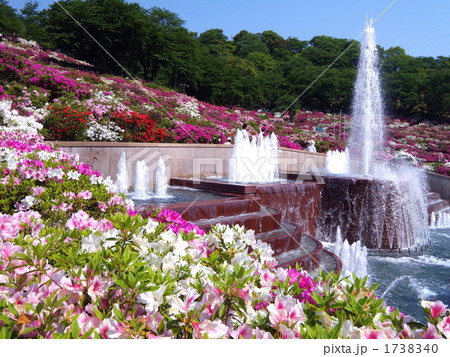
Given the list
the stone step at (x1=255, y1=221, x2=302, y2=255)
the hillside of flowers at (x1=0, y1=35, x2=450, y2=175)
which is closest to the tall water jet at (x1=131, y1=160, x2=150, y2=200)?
the hillside of flowers at (x1=0, y1=35, x2=450, y2=175)

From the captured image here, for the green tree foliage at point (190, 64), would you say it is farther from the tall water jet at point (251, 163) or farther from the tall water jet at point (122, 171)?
the tall water jet at point (122, 171)

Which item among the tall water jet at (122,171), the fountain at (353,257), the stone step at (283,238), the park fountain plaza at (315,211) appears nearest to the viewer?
the stone step at (283,238)

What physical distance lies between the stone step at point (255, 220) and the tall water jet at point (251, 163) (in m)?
4.17

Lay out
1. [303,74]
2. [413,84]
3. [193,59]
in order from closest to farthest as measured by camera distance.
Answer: [193,59], [413,84], [303,74]

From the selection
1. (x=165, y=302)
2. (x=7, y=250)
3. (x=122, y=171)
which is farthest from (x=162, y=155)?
(x=165, y=302)

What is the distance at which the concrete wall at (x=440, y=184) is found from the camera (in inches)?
618

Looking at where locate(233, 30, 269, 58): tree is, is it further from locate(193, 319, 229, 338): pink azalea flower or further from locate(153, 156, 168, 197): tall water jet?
locate(193, 319, 229, 338): pink azalea flower

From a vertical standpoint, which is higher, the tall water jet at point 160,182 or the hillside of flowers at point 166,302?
the tall water jet at point 160,182

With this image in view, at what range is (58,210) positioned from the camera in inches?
140

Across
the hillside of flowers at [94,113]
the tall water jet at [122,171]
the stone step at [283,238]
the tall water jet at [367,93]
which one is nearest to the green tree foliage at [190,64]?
the hillside of flowers at [94,113]

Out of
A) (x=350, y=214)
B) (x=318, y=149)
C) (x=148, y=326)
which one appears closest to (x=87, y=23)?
(x=318, y=149)

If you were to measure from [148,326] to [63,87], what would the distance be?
16.2 meters

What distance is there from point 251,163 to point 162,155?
307 centimetres
